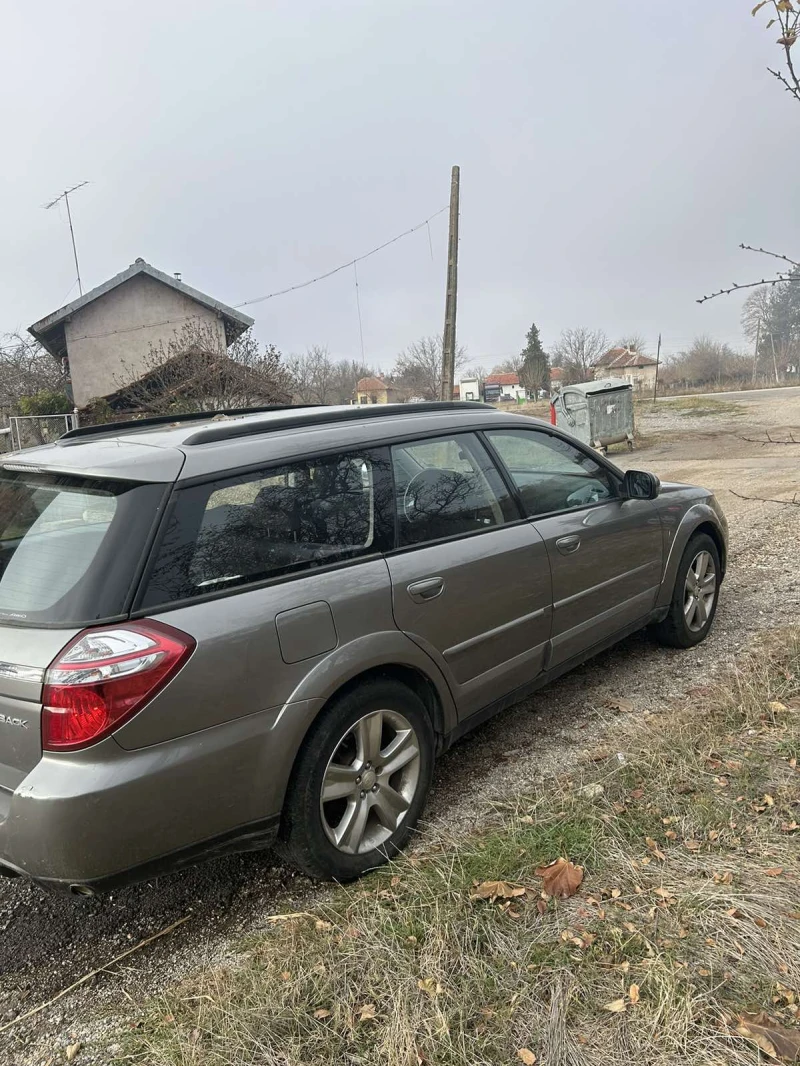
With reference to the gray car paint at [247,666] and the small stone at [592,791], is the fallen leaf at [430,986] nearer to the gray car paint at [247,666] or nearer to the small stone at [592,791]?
the gray car paint at [247,666]

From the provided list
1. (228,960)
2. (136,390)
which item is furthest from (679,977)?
(136,390)

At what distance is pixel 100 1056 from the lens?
79.2 inches

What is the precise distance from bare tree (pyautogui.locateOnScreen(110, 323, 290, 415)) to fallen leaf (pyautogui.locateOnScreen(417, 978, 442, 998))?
15.0 m

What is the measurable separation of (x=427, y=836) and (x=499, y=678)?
0.76 metres

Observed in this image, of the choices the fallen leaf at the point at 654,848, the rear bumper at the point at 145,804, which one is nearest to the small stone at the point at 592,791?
the fallen leaf at the point at 654,848

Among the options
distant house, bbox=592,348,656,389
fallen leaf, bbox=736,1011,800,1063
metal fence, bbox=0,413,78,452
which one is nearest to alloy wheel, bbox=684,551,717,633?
fallen leaf, bbox=736,1011,800,1063

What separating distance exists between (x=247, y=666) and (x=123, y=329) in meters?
19.9

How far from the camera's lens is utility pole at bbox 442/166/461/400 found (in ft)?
48.7

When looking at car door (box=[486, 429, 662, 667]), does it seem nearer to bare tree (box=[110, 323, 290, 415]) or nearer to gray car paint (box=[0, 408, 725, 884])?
gray car paint (box=[0, 408, 725, 884])

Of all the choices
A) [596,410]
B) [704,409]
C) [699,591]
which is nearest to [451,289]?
[596,410]

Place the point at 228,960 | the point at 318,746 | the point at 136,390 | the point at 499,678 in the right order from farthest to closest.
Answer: the point at 136,390
the point at 499,678
the point at 318,746
the point at 228,960

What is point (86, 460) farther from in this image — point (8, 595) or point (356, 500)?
point (356, 500)

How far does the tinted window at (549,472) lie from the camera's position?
365 centimetres

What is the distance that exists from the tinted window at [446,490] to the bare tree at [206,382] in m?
13.4
